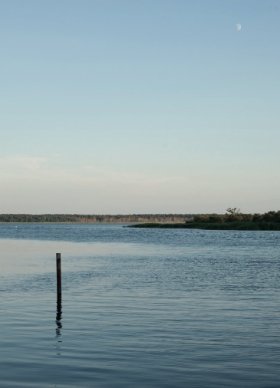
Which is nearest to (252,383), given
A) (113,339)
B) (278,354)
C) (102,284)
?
(278,354)

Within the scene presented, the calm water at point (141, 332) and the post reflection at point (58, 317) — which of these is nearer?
the calm water at point (141, 332)

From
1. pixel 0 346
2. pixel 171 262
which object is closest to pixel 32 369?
pixel 0 346

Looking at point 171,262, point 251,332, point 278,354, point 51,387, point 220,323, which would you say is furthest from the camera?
point 171,262

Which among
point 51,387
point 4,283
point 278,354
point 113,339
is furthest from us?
point 4,283

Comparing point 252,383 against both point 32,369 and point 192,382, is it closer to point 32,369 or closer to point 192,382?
point 192,382

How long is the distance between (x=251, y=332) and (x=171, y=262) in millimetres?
42896

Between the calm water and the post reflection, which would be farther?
the post reflection

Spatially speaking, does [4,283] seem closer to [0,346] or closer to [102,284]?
[102,284]

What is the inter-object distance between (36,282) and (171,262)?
25.2 metres

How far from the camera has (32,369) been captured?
61.4 feet

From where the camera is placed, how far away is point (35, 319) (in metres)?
28.2

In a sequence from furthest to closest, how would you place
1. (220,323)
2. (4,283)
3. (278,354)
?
(4,283), (220,323), (278,354)

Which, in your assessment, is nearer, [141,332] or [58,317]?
[141,332]

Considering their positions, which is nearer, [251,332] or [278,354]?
[278,354]
